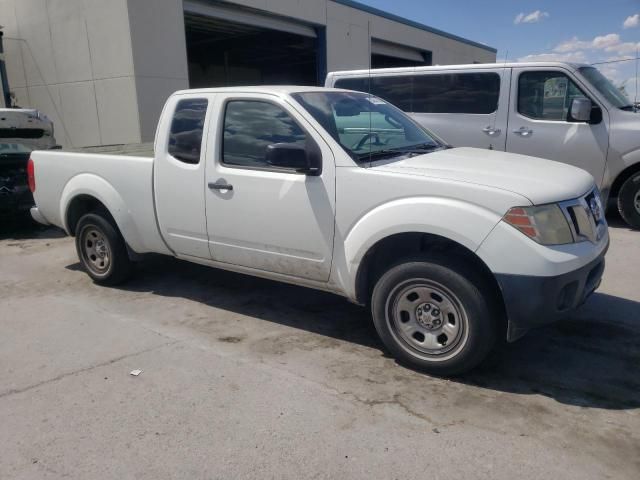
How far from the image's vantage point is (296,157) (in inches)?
148

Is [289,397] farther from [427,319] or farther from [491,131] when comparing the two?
[491,131]

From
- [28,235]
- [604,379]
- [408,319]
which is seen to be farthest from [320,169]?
[28,235]

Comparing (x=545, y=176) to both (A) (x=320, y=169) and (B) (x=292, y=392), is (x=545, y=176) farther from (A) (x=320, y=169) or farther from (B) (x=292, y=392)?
(B) (x=292, y=392)

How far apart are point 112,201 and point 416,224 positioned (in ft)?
10.4

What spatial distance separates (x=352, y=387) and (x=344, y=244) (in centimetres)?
97

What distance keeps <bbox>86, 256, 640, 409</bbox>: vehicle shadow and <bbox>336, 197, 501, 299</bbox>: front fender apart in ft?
2.63

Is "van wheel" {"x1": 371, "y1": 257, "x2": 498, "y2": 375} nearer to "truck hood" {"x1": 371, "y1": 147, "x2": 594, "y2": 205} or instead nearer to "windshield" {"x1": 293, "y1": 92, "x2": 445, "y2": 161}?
"truck hood" {"x1": 371, "y1": 147, "x2": 594, "y2": 205}

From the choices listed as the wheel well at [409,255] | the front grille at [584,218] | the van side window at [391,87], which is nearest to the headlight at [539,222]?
the front grille at [584,218]

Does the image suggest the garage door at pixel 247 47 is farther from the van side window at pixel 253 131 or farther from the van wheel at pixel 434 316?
the van wheel at pixel 434 316

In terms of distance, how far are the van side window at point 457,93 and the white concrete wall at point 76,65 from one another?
7254 mm

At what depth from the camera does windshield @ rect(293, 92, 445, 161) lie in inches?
157

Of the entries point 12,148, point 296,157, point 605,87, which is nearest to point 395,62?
point 605,87

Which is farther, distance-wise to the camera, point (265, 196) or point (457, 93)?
point (457, 93)

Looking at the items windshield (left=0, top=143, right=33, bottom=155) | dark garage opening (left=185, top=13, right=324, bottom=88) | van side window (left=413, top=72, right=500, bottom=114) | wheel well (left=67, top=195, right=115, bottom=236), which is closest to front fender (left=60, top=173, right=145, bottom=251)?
wheel well (left=67, top=195, right=115, bottom=236)
